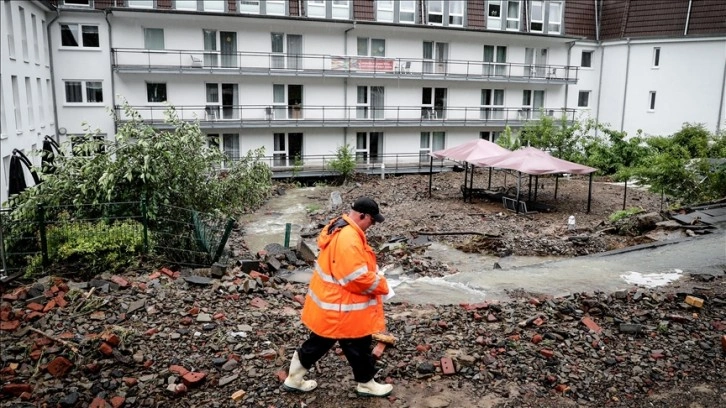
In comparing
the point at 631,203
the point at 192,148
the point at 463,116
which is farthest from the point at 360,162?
the point at 192,148

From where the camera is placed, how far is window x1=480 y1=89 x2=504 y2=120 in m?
34.1

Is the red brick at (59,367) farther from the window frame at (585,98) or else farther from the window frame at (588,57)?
the window frame at (588,57)

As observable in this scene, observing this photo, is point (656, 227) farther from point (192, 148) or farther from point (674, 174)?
point (192, 148)

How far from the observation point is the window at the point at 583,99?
3630 centimetres

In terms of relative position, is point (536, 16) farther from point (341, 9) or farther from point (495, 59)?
point (341, 9)

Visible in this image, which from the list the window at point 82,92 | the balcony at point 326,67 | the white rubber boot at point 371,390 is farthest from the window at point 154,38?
the white rubber boot at point 371,390

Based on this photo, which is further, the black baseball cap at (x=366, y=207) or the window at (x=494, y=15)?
the window at (x=494, y=15)

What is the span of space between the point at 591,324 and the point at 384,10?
26746 millimetres

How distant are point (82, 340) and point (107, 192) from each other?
479 centimetres

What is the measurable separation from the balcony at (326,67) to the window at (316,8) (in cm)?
212

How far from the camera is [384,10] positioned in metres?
30.5

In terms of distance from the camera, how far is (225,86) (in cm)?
2909

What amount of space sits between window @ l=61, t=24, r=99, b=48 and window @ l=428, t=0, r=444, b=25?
687 inches

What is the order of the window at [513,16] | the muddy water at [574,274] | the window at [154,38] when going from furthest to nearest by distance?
the window at [513,16] → the window at [154,38] → the muddy water at [574,274]
